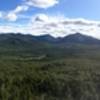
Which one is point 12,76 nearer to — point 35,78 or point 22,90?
point 35,78

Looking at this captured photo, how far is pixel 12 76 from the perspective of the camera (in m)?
89.9

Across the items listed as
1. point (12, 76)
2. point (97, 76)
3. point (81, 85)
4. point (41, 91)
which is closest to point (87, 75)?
point (97, 76)

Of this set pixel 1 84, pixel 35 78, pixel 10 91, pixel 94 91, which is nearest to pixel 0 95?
pixel 10 91

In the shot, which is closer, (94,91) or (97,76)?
(94,91)

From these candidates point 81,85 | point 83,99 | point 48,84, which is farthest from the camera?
point 48,84

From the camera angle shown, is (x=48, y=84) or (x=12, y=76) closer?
(x=48, y=84)

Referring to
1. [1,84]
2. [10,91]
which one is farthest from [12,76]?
[10,91]

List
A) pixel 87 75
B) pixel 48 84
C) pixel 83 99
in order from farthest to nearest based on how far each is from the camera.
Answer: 1. pixel 87 75
2. pixel 48 84
3. pixel 83 99

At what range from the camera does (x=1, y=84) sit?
8156 centimetres

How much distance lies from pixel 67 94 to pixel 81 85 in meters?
5.83

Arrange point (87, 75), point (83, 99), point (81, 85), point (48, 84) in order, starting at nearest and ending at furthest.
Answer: point (83, 99), point (81, 85), point (48, 84), point (87, 75)

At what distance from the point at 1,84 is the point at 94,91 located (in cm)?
2970

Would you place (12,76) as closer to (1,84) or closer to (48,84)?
(1,84)

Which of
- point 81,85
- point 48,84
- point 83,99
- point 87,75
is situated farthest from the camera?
point 87,75
